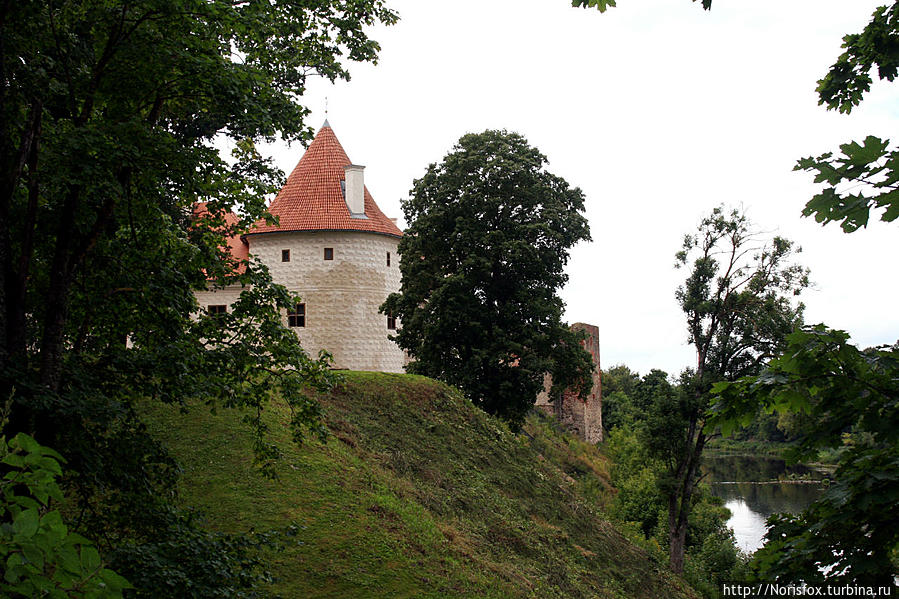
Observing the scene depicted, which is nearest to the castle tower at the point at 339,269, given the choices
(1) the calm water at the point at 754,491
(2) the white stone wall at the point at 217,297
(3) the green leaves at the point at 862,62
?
(2) the white stone wall at the point at 217,297

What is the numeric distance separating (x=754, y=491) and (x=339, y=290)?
29.0 m

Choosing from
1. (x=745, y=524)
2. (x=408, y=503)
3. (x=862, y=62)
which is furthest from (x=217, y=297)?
(x=862, y=62)

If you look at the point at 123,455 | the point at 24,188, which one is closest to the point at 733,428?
the point at 123,455

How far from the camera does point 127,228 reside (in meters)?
8.92

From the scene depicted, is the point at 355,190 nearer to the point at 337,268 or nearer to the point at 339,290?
the point at 337,268

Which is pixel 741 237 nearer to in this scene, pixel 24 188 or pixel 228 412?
pixel 228 412

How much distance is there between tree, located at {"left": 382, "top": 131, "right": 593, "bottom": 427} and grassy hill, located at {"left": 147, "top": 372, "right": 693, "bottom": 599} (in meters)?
1.99

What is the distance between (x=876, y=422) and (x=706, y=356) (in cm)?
1755

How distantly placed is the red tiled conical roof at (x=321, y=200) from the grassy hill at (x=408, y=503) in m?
11.3

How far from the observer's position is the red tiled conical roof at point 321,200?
31688mm

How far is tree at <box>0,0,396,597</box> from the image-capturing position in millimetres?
6473

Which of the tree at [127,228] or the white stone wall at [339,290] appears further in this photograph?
the white stone wall at [339,290]

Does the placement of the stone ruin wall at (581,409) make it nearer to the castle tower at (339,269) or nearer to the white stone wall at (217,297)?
the castle tower at (339,269)

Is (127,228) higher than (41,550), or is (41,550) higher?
(127,228)
